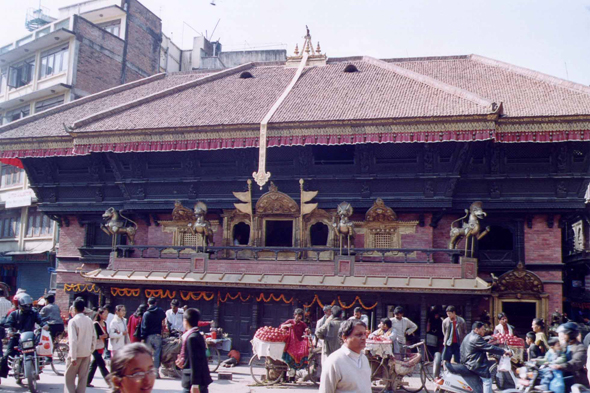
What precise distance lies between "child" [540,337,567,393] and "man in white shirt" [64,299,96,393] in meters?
6.69

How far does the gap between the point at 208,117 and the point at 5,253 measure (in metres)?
15.5

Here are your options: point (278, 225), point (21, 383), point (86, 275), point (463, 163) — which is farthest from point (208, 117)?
point (21, 383)

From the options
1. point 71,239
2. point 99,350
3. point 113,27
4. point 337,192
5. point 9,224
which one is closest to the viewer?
point 99,350

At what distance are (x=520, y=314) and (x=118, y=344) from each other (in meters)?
12.7

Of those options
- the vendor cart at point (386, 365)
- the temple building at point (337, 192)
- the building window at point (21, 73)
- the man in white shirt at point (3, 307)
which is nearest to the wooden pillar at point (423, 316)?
the temple building at point (337, 192)

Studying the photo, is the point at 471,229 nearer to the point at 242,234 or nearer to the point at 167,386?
the point at 242,234

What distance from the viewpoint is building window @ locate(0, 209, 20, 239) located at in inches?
1168

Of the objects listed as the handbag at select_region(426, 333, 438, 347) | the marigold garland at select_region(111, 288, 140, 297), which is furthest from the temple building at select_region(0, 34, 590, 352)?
the handbag at select_region(426, 333, 438, 347)

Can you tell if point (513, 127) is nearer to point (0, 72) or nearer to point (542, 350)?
point (542, 350)

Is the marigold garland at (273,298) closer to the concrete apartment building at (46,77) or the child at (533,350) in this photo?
the child at (533,350)

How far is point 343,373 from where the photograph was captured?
15.6 feet

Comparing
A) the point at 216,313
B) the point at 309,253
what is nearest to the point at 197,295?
the point at 216,313

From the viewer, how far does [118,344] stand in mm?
11672

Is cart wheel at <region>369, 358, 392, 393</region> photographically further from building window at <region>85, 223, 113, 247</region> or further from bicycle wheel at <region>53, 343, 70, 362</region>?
building window at <region>85, 223, 113, 247</region>
